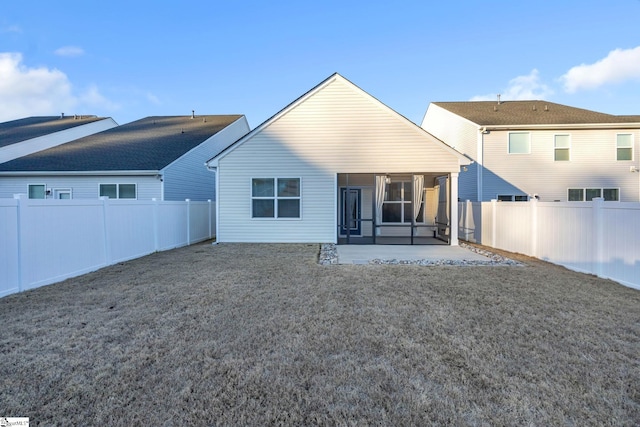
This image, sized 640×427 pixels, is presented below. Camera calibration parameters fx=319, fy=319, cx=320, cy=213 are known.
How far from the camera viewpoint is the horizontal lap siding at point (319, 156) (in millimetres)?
11242

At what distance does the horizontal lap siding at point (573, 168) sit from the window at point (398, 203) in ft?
15.8

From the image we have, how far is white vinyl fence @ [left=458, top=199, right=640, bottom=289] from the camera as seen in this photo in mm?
5637

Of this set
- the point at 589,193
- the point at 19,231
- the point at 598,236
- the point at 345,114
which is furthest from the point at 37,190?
the point at 589,193

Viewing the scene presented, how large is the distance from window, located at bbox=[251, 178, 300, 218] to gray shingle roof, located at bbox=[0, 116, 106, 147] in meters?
13.2

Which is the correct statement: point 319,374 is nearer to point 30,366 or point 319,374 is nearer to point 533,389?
point 533,389

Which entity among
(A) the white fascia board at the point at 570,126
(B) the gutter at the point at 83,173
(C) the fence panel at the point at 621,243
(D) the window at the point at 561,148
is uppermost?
(A) the white fascia board at the point at 570,126

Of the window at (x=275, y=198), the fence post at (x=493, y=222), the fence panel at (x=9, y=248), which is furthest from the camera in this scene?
the window at (x=275, y=198)

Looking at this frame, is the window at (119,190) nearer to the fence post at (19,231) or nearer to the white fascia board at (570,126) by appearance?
the fence post at (19,231)

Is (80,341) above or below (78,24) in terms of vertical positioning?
below

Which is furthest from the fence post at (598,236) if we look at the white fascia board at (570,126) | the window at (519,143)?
the window at (519,143)

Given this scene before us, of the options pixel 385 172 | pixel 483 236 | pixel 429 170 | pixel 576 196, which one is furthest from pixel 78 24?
pixel 576 196

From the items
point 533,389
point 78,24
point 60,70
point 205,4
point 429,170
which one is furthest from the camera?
point 60,70

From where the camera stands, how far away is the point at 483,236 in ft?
38.8

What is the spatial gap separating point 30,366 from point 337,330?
291 centimetres
